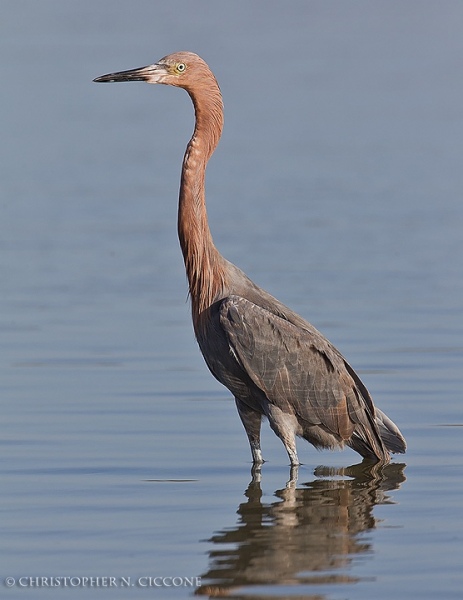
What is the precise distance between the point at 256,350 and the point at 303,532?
5.70 feet

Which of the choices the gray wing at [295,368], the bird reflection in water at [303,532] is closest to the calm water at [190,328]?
the bird reflection in water at [303,532]

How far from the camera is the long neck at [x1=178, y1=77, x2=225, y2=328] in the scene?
10750mm

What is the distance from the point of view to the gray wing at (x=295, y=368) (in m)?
10.3

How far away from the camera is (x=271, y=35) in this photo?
45031 mm

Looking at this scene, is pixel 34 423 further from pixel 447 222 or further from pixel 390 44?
pixel 390 44

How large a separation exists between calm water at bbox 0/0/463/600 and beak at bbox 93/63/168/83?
2.83 m

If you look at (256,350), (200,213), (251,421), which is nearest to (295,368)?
(256,350)

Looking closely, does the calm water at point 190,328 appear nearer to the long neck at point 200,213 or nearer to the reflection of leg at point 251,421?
the reflection of leg at point 251,421

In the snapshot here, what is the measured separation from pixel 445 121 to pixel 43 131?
844cm

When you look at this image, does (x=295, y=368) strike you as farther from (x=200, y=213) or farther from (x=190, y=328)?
(x=190, y=328)

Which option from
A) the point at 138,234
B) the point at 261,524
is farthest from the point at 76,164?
the point at 261,524

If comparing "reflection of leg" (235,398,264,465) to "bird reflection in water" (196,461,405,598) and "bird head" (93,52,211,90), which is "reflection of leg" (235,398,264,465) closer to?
"bird reflection in water" (196,461,405,598)

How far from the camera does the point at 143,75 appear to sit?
10.9 meters

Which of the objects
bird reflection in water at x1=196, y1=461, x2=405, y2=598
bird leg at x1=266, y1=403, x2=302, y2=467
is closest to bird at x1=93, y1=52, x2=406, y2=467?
bird leg at x1=266, y1=403, x2=302, y2=467
